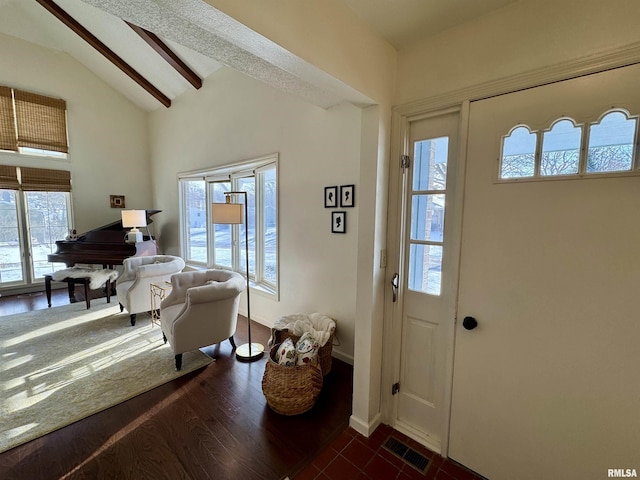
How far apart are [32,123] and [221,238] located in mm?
3996

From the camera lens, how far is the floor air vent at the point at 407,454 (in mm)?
1644

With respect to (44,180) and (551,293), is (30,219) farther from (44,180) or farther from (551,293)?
(551,293)

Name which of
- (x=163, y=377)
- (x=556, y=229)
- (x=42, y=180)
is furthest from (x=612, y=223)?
(x=42, y=180)

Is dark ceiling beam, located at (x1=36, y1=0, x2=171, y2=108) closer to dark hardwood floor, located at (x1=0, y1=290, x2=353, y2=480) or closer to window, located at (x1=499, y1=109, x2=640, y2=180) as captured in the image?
dark hardwood floor, located at (x1=0, y1=290, x2=353, y2=480)

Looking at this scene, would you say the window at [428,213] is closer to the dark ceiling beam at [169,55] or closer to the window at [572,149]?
the window at [572,149]

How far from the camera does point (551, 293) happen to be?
1321 millimetres

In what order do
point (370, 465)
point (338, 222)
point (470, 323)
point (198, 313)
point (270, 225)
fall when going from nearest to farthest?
point (470, 323) → point (370, 465) → point (198, 313) → point (338, 222) → point (270, 225)

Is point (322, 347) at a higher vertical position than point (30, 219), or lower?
lower

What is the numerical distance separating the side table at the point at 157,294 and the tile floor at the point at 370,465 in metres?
2.63

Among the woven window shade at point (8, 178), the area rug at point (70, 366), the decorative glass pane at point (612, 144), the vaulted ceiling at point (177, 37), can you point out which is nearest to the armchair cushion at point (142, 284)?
the area rug at point (70, 366)

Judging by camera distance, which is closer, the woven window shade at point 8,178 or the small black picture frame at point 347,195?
the small black picture frame at point 347,195

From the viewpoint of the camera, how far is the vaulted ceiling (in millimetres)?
1091

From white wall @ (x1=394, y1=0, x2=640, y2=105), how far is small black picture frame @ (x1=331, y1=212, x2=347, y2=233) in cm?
112

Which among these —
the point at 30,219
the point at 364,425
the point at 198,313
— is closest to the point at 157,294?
the point at 198,313
